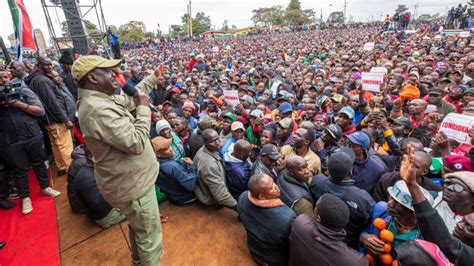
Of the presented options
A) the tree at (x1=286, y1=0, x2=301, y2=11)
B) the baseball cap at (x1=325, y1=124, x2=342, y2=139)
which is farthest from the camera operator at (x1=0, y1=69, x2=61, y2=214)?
the tree at (x1=286, y1=0, x2=301, y2=11)

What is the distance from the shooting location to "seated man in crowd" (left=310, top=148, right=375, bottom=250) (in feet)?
7.30

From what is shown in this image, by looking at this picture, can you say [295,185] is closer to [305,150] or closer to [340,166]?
[340,166]

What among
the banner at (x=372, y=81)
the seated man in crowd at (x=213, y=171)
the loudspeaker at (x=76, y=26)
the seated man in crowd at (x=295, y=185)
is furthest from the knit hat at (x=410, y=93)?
the loudspeaker at (x=76, y=26)

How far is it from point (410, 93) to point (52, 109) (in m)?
6.85

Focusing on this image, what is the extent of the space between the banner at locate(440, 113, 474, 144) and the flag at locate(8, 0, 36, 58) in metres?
7.60

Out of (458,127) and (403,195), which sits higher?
(403,195)

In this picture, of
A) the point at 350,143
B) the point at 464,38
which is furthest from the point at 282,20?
the point at 350,143

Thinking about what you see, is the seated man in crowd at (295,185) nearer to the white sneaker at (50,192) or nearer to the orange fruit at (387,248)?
the orange fruit at (387,248)

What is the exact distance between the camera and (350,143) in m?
3.01

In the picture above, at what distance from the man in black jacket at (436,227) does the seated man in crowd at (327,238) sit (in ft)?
1.44

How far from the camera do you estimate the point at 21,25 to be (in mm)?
5289

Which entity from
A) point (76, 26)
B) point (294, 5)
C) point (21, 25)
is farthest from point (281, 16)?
point (21, 25)

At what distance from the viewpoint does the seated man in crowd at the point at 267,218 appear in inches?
89.4

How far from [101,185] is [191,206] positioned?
1.91 m
